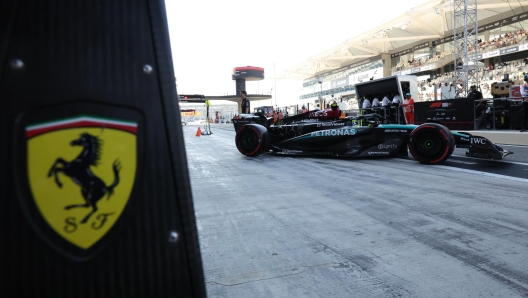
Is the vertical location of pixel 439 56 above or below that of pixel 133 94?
above

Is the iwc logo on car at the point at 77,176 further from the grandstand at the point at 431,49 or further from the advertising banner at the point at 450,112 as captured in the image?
the grandstand at the point at 431,49

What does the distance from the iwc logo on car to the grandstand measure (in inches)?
882

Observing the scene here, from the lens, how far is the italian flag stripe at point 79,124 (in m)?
0.87

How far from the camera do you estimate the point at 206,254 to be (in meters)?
2.57

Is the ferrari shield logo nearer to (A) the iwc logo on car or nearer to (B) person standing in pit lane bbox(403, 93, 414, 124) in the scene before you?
(A) the iwc logo on car

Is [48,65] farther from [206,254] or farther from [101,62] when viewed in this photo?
[206,254]

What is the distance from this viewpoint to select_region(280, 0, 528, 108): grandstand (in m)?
31.2

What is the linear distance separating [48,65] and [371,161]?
6.80m

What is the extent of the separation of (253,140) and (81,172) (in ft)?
25.2

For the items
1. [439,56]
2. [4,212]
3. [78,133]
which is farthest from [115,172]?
[439,56]

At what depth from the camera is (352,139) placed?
24.6ft

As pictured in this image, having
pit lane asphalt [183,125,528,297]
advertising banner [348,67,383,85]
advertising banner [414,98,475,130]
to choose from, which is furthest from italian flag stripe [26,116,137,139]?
advertising banner [348,67,383,85]

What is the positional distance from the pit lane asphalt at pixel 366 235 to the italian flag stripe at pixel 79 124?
137 centimetres

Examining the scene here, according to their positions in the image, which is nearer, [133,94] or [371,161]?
[133,94]
